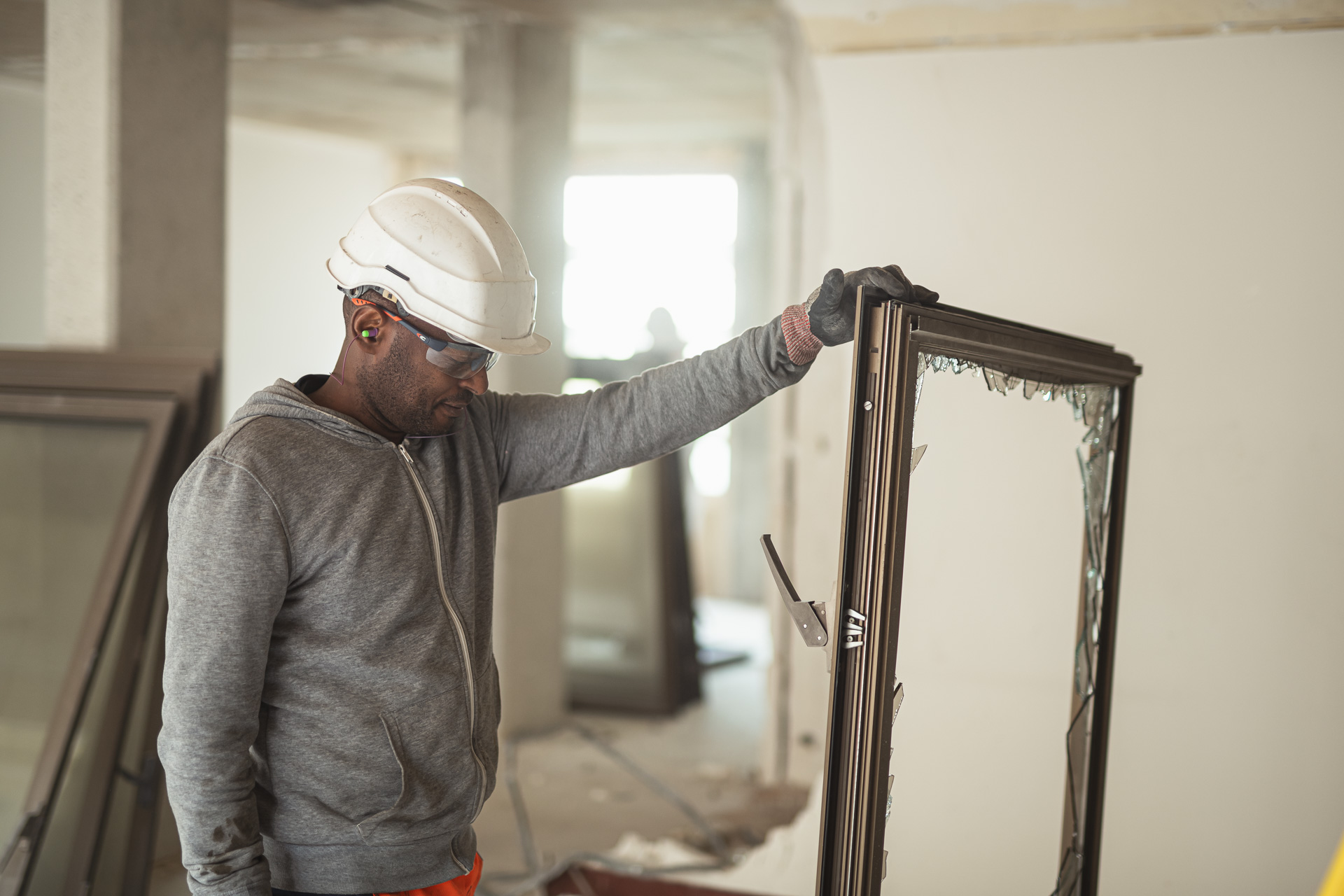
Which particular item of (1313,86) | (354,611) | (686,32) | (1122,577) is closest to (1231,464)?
(1122,577)

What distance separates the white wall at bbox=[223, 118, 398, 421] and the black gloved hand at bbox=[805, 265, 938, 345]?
5.74 metres

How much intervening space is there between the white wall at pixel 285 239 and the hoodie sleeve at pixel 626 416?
541 cm

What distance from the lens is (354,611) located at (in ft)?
4.06

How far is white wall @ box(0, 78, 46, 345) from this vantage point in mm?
5145

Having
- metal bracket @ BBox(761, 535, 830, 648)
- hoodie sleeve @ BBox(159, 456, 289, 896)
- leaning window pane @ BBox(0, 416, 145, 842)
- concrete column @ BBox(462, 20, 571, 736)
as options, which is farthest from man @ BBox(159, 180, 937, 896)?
concrete column @ BBox(462, 20, 571, 736)

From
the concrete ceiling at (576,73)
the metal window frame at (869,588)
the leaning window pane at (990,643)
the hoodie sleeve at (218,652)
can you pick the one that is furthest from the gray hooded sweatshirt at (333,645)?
the concrete ceiling at (576,73)

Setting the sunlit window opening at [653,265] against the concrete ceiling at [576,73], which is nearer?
the concrete ceiling at [576,73]

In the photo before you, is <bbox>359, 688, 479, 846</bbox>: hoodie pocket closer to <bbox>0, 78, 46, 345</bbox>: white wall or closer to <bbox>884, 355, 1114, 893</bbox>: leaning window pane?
<bbox>884, 355, 1114, 893</bbox>: leaning window pane

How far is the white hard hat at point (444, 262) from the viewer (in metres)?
1.28

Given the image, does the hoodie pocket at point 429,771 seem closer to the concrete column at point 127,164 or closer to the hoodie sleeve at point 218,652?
the hoodie sleeve at point 218,652

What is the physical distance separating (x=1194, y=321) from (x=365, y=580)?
1.88m

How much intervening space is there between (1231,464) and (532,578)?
2.57 metres

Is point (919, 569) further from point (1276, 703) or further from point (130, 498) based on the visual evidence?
point (130, 498)

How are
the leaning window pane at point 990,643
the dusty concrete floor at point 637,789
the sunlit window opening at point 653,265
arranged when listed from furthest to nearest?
1. the sunlit window opening at point 653,265
2. the dusty concrete floor at point 637,789
3. the leaning window pane at point 990,643
